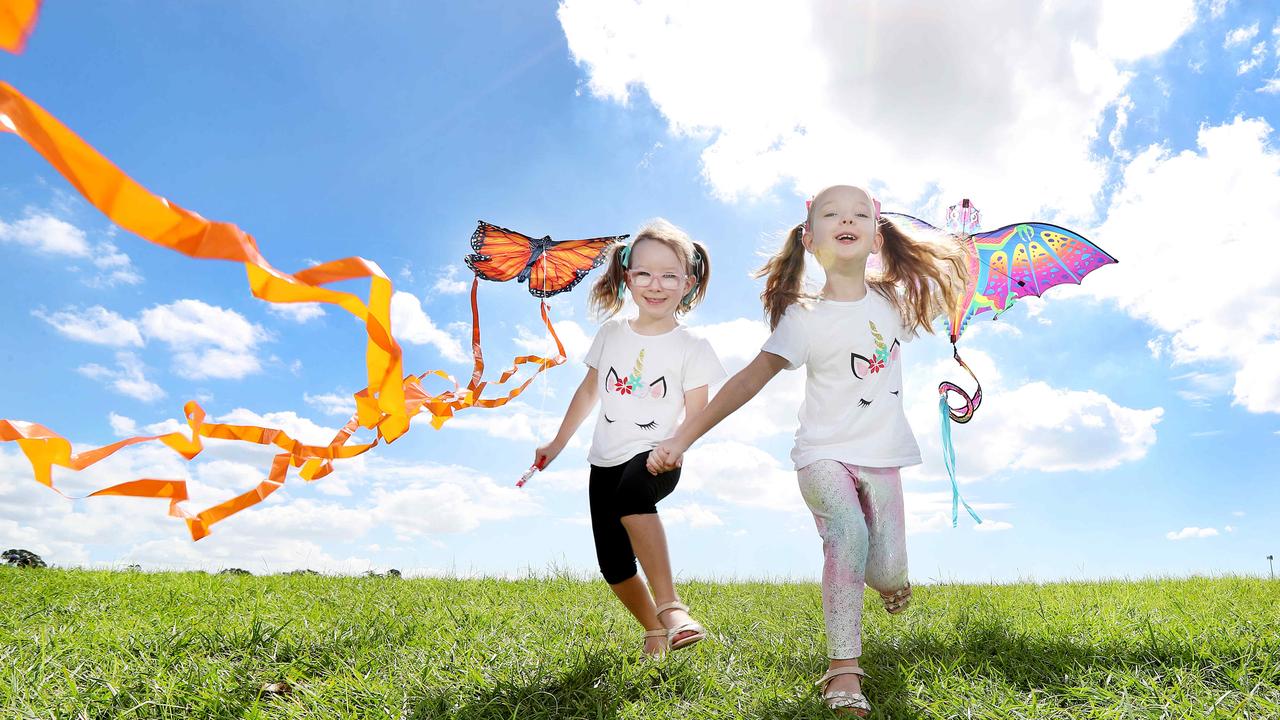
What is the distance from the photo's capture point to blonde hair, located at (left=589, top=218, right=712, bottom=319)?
4.31 metres

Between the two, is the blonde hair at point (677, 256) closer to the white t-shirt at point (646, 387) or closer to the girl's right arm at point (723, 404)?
the white t-shirt at point (646, 387)

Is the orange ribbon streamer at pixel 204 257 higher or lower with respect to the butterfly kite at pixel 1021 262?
lower

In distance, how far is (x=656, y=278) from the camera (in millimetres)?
4219

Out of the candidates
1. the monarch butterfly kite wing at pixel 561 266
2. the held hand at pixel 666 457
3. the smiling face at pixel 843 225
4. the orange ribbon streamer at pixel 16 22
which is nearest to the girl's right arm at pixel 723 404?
the held hand at pixel 666 457

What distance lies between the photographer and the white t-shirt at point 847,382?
11.8 feet

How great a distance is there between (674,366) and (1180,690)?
2393 millimetres

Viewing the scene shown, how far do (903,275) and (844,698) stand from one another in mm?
2058

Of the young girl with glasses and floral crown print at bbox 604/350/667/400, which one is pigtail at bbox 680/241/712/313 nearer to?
the young girl with glasses

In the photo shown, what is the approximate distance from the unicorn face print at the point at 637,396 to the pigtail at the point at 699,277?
464mm

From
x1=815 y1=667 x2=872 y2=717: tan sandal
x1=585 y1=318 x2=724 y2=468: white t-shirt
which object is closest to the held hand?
x1=585 y1=318 x2=724 y2=468: white t-shirt

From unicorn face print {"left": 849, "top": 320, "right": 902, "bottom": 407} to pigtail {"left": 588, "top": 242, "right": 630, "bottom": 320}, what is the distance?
144 cm

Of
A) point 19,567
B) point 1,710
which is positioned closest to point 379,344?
point 1,710

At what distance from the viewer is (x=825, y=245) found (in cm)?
383

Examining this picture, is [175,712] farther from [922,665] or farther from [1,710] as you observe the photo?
[922,665]
